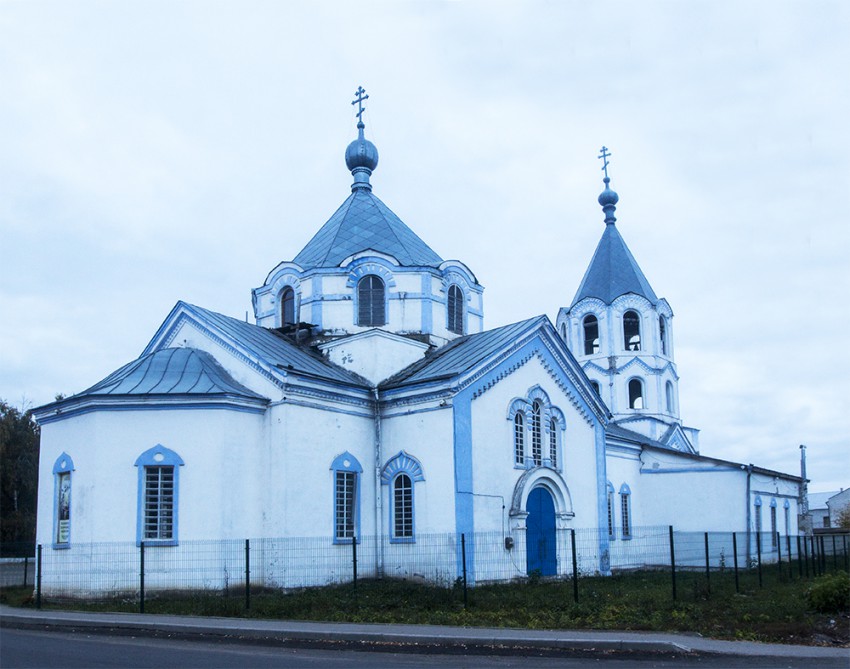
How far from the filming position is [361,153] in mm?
25875

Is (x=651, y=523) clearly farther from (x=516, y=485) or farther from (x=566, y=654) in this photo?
(x=566, y=654)

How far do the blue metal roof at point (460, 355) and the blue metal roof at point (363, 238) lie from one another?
8.40ft

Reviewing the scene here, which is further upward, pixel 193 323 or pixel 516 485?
pixel 193 323

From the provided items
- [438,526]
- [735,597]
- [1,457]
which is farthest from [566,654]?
[1,457]

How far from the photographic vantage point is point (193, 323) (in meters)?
20.2

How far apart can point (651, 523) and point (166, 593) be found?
53.5ft

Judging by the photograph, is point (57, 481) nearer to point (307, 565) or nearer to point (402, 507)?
point (307, 565)

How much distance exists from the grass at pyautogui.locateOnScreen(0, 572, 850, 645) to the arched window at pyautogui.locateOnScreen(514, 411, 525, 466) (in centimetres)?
288

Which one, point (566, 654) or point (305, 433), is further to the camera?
point (305, 433)

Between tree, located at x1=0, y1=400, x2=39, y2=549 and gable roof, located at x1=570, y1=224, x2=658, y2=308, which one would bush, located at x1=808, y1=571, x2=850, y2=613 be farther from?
tree, located at x1=0, y1=400, x2=39, y2=549

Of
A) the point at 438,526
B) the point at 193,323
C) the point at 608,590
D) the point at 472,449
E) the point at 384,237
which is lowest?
the point at 608,590

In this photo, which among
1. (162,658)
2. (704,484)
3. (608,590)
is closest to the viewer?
(162,658)

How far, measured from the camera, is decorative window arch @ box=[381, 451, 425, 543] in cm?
1900

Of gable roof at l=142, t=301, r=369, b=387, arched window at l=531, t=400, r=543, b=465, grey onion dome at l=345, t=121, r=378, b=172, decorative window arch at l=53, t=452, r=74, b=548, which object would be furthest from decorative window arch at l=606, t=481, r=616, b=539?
decorative window arch at l=53, t=452, r=74, b=548
